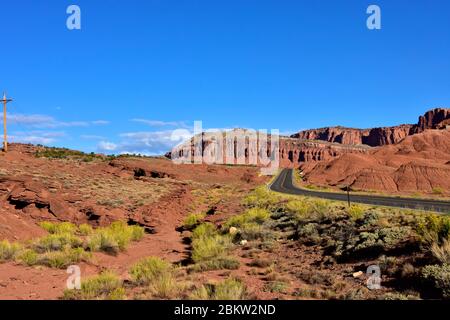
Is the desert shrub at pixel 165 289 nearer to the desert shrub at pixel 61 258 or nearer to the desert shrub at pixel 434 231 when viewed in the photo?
the desert shrub at pixel 61 258

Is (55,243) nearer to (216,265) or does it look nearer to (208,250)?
(208,250)

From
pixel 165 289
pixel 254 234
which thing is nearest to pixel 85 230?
pixel 254 234

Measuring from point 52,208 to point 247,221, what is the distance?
11810mm

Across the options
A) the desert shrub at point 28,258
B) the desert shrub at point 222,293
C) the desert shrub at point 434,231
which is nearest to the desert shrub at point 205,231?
the desert shrub at point 28,258

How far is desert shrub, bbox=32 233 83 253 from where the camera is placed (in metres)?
15.8

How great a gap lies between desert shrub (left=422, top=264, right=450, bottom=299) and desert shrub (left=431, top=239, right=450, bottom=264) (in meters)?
0.32

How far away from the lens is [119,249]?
17.5m

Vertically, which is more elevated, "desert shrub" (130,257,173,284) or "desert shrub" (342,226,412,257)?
"desert shrub" (342,226,412,257)

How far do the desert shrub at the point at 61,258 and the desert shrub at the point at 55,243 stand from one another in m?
0.99

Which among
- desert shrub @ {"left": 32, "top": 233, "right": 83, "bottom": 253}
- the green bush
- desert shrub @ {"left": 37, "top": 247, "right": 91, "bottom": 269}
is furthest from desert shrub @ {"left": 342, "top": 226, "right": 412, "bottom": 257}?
desert shrub @ {"left": 32, "top": 233, "right": 83, "bottom": 253}

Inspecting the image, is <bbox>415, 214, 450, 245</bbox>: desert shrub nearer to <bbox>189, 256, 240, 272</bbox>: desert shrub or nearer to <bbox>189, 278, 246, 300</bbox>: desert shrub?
<bbox>189, 256, 240, 272</bbox>: desert shrub

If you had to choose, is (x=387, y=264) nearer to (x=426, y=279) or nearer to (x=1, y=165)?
(x=426, y=279)

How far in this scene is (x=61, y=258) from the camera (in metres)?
13.8
